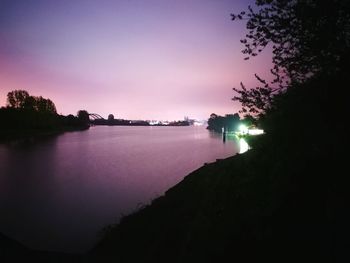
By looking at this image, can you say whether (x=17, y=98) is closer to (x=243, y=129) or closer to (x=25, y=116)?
(x=25, y=116)

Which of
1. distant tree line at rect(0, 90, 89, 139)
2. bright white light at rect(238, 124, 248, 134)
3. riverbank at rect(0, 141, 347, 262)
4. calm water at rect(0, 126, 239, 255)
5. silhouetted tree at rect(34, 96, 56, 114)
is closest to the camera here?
riverbank at rect(0, 141, 347, 262)

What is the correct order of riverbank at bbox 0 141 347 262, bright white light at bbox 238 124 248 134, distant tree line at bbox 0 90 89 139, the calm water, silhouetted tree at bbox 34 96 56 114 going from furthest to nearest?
silhouetted tree at bbox 34 96 56 114, distant tree line at bbox 0 90 89 139, the calm water, bright white light at bbox 238 124 248 134, riverbank at bbox 0 141 347 262

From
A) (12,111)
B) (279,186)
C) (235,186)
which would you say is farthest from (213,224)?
(12,111)

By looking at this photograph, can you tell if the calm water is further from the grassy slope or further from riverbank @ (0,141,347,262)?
the grassy slope

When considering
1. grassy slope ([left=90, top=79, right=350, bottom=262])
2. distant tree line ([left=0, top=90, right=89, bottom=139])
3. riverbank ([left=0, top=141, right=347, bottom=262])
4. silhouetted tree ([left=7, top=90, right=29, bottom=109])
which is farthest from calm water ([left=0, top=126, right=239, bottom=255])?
silhouetted tree ([left=7, top=90, right=29, bottom=109])

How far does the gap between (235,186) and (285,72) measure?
368 cm

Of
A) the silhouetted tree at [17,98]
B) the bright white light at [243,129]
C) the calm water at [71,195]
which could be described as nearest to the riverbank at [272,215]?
the bright white light at [243,129]

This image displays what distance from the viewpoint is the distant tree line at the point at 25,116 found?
12500cm

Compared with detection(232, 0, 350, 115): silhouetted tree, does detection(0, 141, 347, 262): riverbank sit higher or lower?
lower

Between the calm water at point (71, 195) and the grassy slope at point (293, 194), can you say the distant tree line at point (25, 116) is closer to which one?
the calm water at point (71, 195)

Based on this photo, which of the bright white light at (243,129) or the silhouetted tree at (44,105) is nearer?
the bright white light at (243,129)

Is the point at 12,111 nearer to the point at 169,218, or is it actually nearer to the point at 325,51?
the point at 169,218

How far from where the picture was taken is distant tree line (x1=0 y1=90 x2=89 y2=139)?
12500cm

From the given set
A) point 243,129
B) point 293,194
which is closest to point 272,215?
point 293,194
